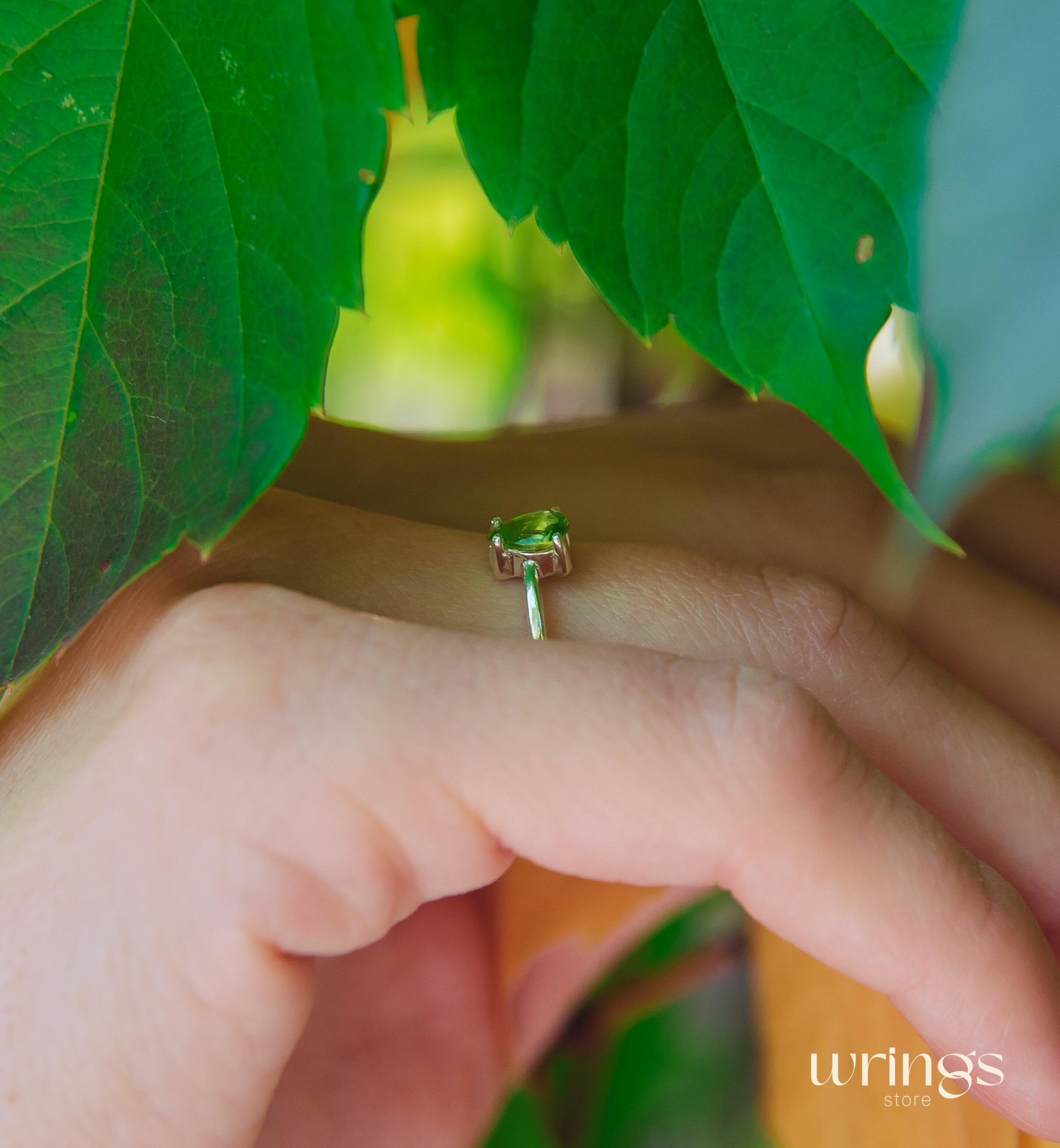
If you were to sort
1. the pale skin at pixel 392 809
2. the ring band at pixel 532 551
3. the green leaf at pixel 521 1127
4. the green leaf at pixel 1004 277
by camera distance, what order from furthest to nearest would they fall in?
the green leaf at pixel 521 1127, the ring band at pixel 532 551, the pale skin at pixel 392 809, the green leaf at pixel 1004 277

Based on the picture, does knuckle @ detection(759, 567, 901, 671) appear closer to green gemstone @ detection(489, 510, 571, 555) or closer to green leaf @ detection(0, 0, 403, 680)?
green gemstone @ detection(489, 510, 571, 555)

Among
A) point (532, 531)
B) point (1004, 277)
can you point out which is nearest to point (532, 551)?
point (532, 531)

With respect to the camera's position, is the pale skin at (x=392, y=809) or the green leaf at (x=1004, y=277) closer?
the green leaf at (x=1004, y=277)

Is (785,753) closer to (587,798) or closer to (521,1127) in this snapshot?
(587,798)

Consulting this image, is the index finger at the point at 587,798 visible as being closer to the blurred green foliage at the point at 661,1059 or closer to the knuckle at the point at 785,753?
the knuckle at the point at 785,753

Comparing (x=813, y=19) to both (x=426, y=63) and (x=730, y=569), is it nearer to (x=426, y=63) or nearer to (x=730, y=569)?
(x=426, y=63)

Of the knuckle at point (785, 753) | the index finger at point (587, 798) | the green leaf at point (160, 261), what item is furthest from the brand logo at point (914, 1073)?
the green leaf at point (160, 261)

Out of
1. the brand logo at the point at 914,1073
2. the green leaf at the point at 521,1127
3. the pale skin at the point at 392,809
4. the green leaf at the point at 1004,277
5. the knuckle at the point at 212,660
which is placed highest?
the green leaf at the point at 1004,277

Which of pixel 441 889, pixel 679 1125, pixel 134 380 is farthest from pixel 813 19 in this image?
pixel 679 1125
